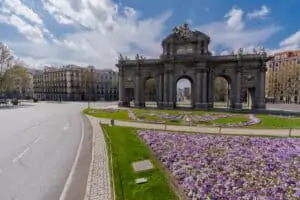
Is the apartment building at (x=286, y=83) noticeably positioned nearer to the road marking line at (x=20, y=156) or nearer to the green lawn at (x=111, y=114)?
the green lawn at (x=111, y=114)

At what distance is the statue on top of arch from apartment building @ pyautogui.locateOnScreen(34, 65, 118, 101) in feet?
251

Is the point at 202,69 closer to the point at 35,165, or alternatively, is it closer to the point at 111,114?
the point at 111,114

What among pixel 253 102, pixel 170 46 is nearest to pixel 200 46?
pixel 170 46

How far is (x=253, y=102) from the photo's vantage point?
45.8 meters

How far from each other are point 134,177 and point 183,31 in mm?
43285

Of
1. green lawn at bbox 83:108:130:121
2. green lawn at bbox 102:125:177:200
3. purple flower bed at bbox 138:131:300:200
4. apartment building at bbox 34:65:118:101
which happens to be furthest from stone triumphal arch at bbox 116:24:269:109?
apartment building at bbox 34:65:118:101

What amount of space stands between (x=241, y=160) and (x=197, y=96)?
36373mm

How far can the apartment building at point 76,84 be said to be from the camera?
119m

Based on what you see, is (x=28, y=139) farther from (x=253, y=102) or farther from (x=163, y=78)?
(x=253, y=102)

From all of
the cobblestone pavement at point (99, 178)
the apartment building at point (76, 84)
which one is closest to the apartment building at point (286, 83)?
the apartment building at point (76, 84)

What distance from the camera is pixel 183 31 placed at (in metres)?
46.9

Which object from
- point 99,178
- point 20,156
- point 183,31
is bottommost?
point 99,178

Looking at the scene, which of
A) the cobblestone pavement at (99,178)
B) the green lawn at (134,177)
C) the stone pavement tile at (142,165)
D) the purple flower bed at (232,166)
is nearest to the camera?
the purple flower bed at (232,166)

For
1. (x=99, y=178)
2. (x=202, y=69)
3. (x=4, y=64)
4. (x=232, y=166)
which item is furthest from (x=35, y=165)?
(x=4, y=64)
